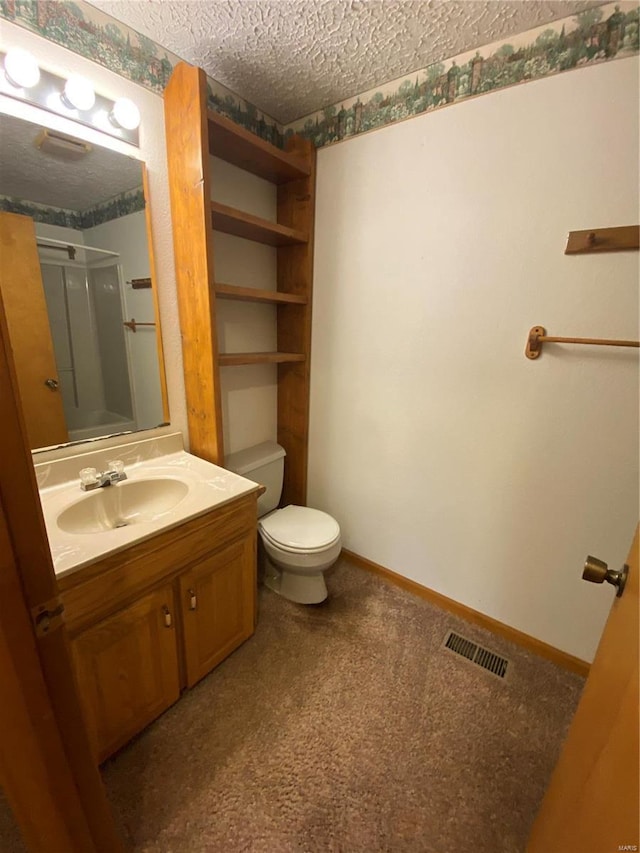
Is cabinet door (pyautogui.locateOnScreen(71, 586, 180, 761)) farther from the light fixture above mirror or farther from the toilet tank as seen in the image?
the light fixture above mirror

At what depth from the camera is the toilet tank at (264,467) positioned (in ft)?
6.06

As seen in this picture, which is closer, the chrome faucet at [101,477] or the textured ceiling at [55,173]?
the textured ceiling at [55,173]

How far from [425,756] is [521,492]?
1020 mm

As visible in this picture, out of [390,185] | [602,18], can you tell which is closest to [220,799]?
[390,185]

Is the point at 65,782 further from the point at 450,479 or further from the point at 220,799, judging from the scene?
the point at 450,479

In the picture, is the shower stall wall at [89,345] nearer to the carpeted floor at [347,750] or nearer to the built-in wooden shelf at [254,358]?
the built-in wooden shelf at [254,358]

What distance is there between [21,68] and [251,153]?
2.60 feet

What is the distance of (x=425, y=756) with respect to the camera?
1191 mm

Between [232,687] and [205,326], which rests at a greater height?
[205,326]

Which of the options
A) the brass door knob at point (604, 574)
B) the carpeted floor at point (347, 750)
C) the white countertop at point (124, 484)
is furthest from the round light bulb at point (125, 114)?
the carpeted floor at point (347, 750)

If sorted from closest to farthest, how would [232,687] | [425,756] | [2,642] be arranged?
[2,642]
[425,756]
[232,687]

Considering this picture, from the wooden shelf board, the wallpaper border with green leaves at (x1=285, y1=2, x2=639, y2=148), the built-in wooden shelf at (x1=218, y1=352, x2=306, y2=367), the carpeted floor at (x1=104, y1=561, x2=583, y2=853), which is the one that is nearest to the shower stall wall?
the built-in wooden shelf at (x1=218, y1=352, x2=306, y2=367)

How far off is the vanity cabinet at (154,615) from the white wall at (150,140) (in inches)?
25.4

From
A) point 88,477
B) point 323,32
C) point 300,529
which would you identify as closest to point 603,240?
point 323,32
